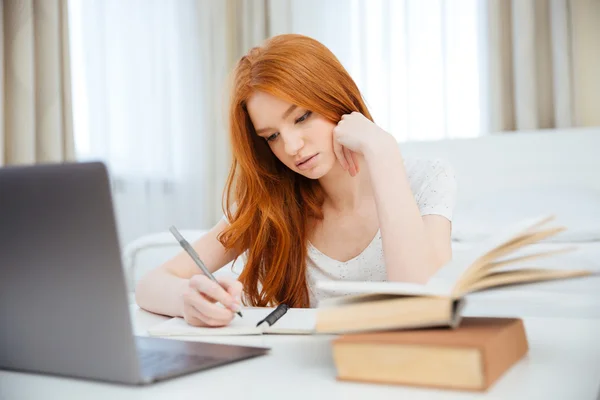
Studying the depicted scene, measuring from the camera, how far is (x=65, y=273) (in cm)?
53

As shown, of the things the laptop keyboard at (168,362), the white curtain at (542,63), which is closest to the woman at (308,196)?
the laptop keyboard at (168,362)

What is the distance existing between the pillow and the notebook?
1.46 metres

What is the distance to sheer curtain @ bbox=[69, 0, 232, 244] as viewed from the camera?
286 centimetres

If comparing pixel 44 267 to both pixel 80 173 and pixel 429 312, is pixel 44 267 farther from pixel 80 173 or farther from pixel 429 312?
pixel 429 312

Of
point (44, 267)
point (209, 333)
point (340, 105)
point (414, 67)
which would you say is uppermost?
point (414, 67)

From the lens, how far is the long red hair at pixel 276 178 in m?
1.29

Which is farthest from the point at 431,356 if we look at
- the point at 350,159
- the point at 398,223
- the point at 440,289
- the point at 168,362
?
the point at 350,159

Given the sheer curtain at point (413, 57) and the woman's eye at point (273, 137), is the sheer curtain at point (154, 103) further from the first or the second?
the woman's eye at point (273, 137)

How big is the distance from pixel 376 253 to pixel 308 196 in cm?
24

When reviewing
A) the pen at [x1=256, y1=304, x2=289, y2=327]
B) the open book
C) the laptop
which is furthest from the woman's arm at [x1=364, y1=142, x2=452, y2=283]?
the laptop

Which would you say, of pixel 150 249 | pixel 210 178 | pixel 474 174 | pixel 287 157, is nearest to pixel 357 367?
pixel 287 157

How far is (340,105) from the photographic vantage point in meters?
1.35

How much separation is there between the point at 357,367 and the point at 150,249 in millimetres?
1787

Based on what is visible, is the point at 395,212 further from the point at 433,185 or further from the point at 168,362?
the point at 168,362
